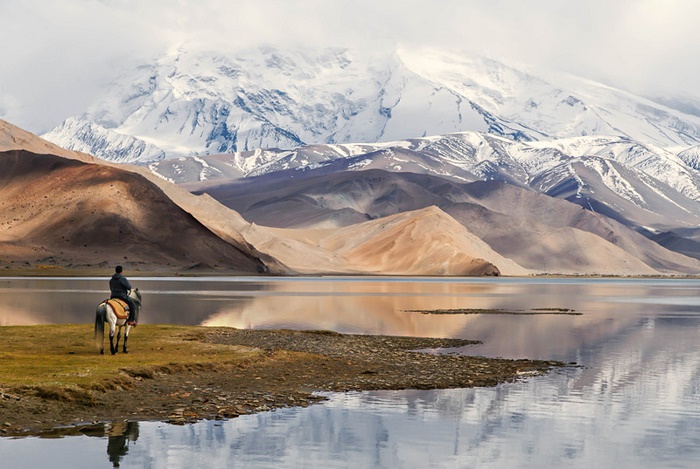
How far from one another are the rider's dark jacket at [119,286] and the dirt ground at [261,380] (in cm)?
368

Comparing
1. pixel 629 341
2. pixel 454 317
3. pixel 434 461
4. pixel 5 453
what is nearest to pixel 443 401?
pixel 434 461

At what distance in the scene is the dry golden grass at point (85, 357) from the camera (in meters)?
33.7

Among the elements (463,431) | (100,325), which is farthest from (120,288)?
(463,431)

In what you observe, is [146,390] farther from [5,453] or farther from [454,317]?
[454,317]

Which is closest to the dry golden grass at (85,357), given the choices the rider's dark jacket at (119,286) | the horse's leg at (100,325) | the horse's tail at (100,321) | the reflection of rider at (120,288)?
the horse's leg at (100,325)

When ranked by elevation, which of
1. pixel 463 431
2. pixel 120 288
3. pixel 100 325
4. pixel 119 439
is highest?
pixel 120 288

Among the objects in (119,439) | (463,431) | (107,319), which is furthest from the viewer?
(107,319)

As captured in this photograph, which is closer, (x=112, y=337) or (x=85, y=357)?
(x=85, y=357)

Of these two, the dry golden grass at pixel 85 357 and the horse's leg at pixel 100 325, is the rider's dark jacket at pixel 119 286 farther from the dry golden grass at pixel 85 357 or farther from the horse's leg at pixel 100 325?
the dry golden grass at pixel 85 357

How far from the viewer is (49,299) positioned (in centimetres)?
10694

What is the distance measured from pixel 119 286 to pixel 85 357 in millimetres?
3296

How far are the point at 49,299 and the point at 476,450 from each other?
85.9m

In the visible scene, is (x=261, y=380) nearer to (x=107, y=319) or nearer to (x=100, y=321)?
(x=107, y=319)

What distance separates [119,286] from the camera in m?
41.3
